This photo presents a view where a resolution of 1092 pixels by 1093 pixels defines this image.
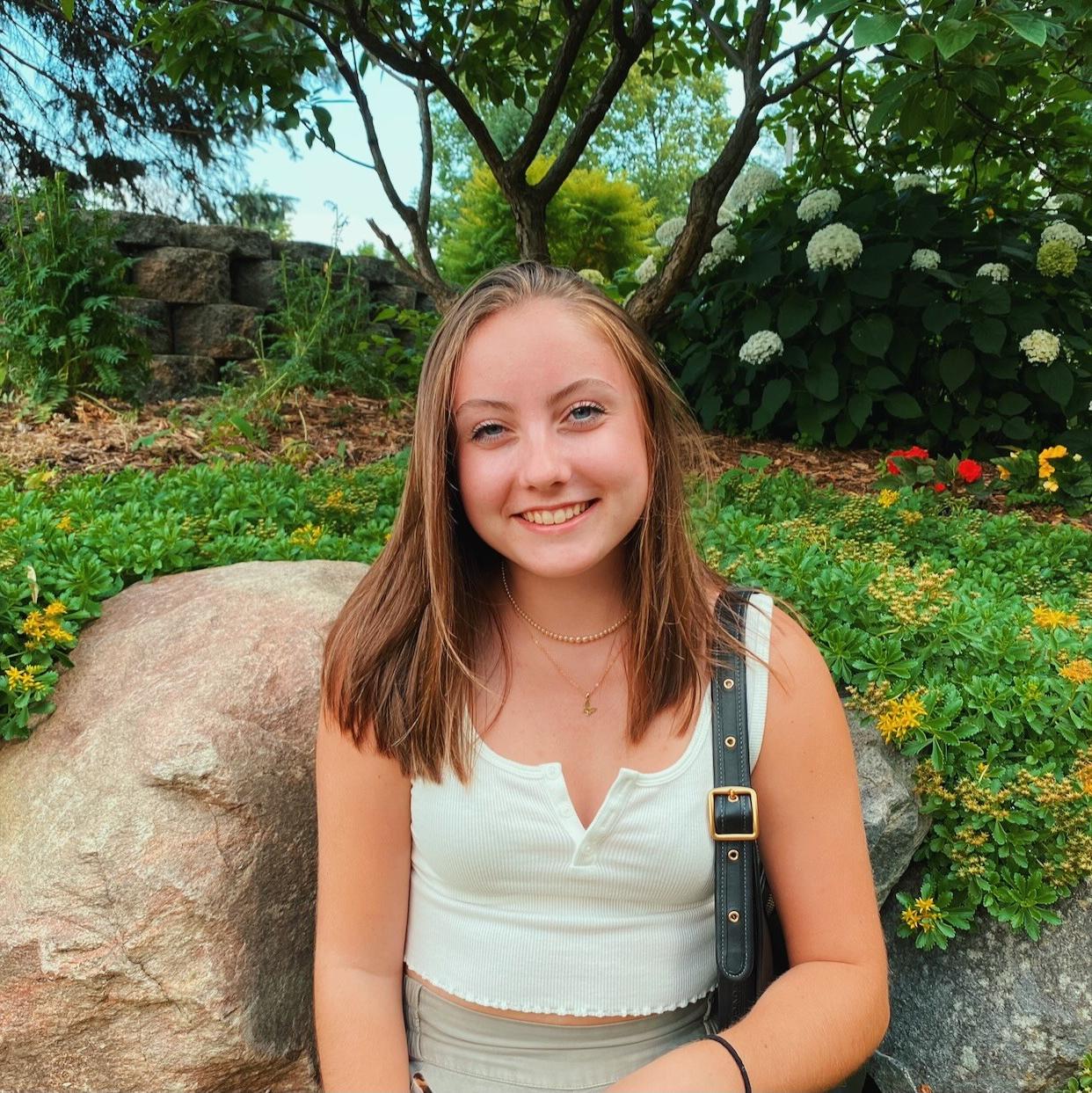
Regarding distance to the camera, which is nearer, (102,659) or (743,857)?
(743,857)

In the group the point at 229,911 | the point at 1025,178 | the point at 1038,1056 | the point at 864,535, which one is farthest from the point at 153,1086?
the point at 1025,178

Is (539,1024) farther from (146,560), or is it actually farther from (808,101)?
(808,101)

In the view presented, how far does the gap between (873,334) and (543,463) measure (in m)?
3.28

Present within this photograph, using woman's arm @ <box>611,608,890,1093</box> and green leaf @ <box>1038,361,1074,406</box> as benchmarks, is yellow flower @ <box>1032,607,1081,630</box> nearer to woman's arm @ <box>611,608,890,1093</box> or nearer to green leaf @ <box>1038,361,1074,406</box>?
woman's arm @ <box>611,608,890,1093</box>

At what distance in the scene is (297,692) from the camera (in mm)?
1740

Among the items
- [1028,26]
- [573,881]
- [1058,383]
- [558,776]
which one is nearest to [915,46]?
[1028,26]

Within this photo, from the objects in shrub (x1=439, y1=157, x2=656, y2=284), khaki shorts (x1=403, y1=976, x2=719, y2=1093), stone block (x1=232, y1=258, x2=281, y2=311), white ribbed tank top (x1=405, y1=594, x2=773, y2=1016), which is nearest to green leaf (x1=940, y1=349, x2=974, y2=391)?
white ribbed tank top (x1=405, y1=594, x2=773, y2=1016)

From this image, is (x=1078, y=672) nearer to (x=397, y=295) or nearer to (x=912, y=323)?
(x=912, y=323)

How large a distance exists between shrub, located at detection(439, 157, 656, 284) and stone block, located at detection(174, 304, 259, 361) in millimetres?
2968

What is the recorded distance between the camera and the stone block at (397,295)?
21.9 ft

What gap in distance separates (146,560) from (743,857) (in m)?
1.48

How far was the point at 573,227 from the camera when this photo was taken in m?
8.90

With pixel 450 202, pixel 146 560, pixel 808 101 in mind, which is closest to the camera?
pixel 146 560

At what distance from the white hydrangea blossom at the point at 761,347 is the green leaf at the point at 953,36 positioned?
91.9 inches
